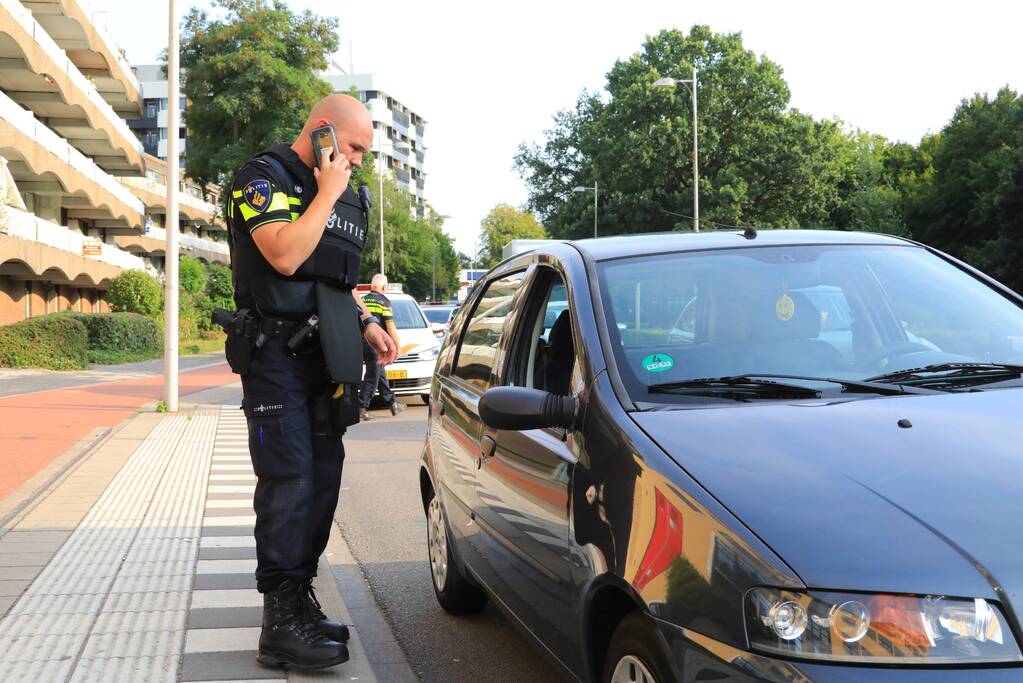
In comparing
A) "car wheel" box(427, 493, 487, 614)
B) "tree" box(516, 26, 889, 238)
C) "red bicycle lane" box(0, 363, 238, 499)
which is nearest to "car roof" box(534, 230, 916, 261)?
"car wheel" box(427, 493, 487, 614)

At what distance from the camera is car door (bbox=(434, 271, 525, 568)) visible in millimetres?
4535

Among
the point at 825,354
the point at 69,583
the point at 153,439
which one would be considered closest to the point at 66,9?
the point at 153,439

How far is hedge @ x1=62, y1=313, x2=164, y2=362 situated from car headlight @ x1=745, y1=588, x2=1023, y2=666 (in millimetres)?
30894

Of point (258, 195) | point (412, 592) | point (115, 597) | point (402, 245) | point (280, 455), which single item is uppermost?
point (402, 245)

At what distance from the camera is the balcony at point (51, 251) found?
30.3 m

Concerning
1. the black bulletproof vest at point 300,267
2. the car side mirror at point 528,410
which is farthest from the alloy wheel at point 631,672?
the black bulletproof vest at point 300,267

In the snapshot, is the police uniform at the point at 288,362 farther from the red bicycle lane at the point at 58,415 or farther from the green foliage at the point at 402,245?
the green foliage at the point at 402,245

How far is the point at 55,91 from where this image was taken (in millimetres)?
38062

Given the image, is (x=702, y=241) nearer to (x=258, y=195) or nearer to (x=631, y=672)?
(x=258, y=195)

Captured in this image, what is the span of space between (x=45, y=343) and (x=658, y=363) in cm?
2802

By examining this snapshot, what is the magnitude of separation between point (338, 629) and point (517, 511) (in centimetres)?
119

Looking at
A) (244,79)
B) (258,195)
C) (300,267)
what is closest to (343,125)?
(258,195)

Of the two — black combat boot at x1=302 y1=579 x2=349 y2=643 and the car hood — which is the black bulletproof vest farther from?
the car hood

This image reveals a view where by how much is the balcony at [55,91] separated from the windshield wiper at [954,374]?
31075mm
